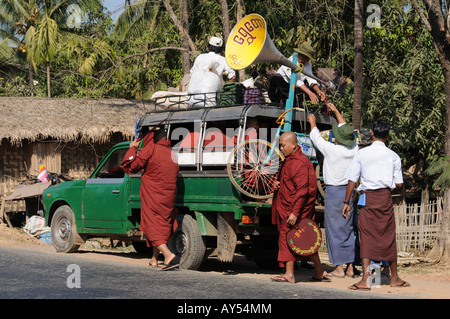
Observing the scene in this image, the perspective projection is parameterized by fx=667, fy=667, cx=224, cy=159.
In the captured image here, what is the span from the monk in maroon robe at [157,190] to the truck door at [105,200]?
123cm

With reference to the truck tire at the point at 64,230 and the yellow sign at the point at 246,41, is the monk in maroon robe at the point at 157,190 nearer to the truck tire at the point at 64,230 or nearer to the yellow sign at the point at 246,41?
the yellow sign at the point at 246,41

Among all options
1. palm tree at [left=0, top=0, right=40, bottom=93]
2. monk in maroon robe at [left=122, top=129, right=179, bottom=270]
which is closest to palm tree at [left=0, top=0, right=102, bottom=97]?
palm tree at [left=0, top=0, right=40, bottom=93]

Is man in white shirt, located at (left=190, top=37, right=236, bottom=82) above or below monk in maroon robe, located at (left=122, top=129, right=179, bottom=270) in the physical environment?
above

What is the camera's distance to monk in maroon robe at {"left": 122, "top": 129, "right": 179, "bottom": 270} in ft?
29.6

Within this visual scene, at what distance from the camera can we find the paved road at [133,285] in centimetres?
647

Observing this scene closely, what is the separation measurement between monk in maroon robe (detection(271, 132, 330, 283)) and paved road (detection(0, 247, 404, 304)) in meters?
0.41

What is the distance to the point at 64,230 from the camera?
11.5 meters

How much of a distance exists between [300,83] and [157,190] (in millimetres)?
2456

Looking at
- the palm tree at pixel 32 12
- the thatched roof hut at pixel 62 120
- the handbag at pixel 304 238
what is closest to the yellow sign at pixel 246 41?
the handbag at pixel 304 238

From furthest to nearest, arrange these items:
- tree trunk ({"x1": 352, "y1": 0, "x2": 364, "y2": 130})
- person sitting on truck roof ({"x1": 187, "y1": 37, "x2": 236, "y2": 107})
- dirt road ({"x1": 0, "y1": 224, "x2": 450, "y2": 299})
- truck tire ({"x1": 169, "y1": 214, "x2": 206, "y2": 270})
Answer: tree trunk ({"x1": 352, "y1": 0, "x2": 364, "y2": 130}), person sitting on truck roof ({"x1": 187, "y1": 37, "x2": 236, "y2": 107}), truck tire ({"x1": 169, "y1": 214, "x2": 206, "y2": 270}), dirt road ({"x1": 0, "y1": 224, "x2": 450, "y2": 299})

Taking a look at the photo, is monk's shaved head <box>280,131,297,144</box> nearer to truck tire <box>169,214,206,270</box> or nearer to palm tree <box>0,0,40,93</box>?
truck tire <box>169,214,206,270</box>

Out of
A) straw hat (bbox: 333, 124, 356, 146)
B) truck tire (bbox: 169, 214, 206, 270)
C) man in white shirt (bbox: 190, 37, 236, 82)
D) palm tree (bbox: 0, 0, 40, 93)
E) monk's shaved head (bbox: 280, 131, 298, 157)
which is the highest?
palm tree (bbox: 0, 0, 40, 93)
